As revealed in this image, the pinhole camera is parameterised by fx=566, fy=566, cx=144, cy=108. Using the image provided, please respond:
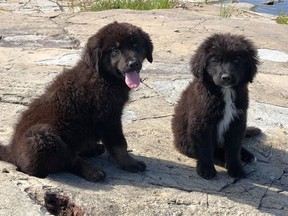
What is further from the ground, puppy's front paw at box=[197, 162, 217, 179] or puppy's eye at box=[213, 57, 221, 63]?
puppy's eye at box=[213, 57, 221, 63]

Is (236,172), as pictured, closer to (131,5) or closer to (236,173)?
(236,173)

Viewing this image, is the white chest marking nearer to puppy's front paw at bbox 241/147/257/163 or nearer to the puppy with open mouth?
puppy's front paw at bbox 241/147/257/163

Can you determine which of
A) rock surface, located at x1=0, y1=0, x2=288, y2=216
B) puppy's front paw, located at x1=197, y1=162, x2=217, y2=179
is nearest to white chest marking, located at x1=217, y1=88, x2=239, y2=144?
puppy's front paw, located at x1=197, y1=162, x2=217, y2=179

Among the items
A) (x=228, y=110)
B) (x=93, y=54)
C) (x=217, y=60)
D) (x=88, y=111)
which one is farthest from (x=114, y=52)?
(x=228, y=110)

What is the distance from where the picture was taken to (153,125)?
6164 mm

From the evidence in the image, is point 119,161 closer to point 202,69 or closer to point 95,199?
point 95,199

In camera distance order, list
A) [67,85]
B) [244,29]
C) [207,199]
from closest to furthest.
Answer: [207,199] < [67,85] < [244,29]

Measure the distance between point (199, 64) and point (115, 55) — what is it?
0.78m

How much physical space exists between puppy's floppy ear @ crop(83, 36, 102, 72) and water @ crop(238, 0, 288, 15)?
12962 mm

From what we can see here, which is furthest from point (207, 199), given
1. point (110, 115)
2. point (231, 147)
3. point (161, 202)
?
point (110, 115)

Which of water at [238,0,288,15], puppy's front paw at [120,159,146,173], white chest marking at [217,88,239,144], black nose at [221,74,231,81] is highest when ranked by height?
black nose at [221,74,231,81]

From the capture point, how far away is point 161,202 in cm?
446

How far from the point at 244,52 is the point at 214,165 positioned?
3.75ft

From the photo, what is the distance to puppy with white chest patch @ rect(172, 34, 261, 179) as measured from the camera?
5066 millimetres
